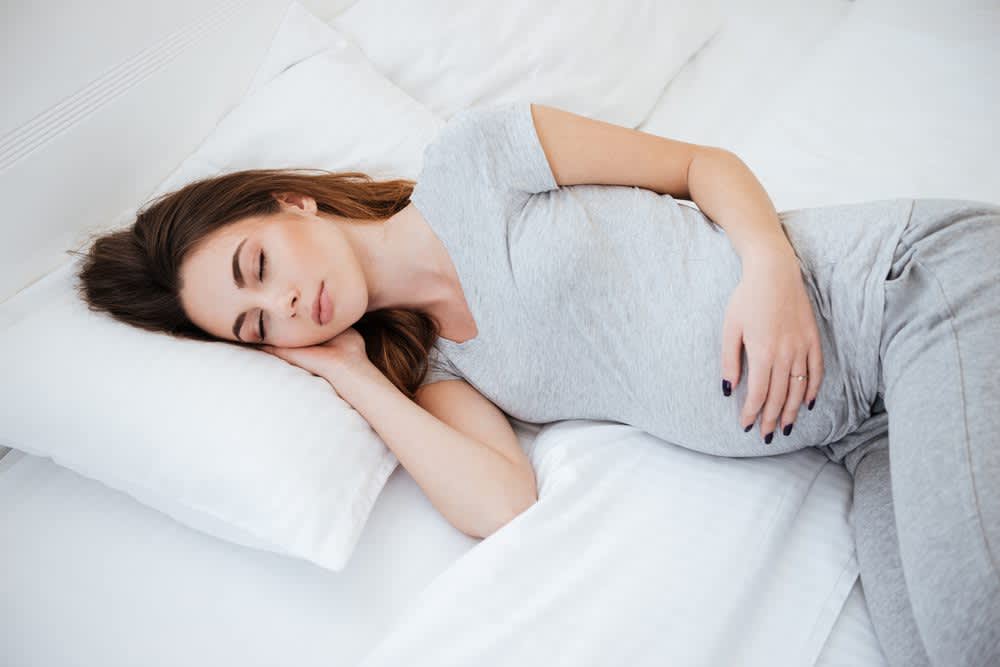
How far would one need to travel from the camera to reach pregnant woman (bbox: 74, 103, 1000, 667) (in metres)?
0.94

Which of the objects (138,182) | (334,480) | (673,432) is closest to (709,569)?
(673,432)

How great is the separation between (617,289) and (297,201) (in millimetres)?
564

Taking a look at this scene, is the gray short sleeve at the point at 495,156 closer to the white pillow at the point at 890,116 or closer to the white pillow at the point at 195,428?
the white pillow at the point at 195,428

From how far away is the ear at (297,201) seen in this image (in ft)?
3.85

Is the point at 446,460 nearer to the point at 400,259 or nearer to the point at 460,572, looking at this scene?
the point at 460,572

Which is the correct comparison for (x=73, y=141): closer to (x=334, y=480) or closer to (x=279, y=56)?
(x=279, y=56)

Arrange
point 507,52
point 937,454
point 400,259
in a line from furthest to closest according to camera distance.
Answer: point 507,52, point 400,259, point 937,454

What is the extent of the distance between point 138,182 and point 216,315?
0.41 m

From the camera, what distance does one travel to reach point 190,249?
1.10 m

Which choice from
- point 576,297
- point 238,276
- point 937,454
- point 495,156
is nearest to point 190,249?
point 238,276

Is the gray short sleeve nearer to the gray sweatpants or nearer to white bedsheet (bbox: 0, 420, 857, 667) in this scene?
white bedsheet (bbox: 0, 420, 857, 667)

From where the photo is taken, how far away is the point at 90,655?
915 millimetres

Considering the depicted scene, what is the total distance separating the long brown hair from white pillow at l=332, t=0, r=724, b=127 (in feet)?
1.45

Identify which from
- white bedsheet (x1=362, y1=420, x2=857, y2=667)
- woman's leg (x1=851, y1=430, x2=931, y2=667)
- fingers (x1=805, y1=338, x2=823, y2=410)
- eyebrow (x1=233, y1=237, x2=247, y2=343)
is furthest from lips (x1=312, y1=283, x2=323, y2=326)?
woman's leg (x1=851, y1=430, x2=931, y2=667)
